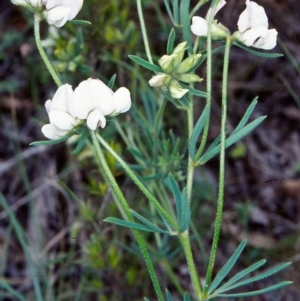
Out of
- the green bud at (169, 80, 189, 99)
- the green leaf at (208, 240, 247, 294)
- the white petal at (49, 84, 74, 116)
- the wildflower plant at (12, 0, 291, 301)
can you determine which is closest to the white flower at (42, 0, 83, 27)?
the wildflower plant at (12, 0, 291, 301)

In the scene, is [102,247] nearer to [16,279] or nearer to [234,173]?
[16,279]

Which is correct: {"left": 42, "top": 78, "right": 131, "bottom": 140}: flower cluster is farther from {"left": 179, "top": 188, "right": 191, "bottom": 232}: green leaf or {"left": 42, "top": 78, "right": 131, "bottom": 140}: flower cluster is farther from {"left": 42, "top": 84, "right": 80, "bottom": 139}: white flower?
{"left": 179, "top": 188, "right": 191, "bottom": 232}: green leaf

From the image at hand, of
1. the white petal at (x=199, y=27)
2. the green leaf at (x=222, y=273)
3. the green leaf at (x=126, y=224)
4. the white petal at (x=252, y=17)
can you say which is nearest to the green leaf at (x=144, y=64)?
the white petal at (x=199, y=27)

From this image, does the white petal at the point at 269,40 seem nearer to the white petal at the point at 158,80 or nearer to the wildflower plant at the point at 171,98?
the wildflower plant at the point at 171,98

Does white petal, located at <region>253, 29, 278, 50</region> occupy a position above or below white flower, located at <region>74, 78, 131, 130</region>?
below

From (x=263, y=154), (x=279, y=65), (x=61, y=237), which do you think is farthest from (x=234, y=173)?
(x=61, y=237)
